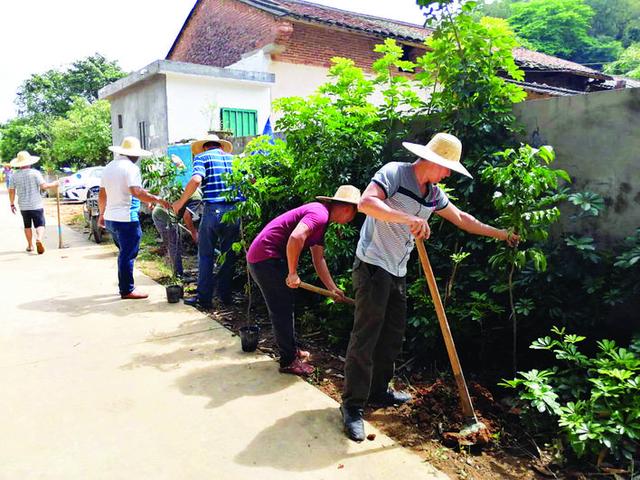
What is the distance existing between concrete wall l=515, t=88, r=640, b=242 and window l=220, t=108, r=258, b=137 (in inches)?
350

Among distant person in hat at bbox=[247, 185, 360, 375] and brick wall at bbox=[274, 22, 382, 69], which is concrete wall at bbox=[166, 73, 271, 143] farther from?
distant person in hat at bbox=[247, 185, 360, 375]

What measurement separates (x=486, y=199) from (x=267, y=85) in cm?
977

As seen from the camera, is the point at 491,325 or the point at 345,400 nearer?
the point at 345,400

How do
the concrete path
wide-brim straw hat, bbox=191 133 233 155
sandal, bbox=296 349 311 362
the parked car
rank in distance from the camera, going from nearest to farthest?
1. the concrete path
2. sandal, bbox=296 349 311 362
3. wide-brim straw hat, bbox=191 133 233 155
4. the parked car

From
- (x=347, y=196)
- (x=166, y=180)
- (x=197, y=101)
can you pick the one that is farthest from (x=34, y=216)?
(x=347, y=196)

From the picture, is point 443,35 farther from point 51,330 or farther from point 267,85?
point 267,85

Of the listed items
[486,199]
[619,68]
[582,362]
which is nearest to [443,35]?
[486,199]

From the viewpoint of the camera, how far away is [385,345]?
3.46 meters

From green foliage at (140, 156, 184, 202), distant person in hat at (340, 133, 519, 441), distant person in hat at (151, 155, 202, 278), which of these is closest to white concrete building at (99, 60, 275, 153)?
distant person in hat at (151, 155, 202, 278)

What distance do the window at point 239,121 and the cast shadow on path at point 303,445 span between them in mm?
9211

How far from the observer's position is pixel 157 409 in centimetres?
349

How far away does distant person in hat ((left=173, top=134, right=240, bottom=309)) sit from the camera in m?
5.59

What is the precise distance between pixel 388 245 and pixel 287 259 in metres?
0.94

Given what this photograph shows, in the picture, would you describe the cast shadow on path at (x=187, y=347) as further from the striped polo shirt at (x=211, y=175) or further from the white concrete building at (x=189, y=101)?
the white concrete building at (x=189, y=101)
